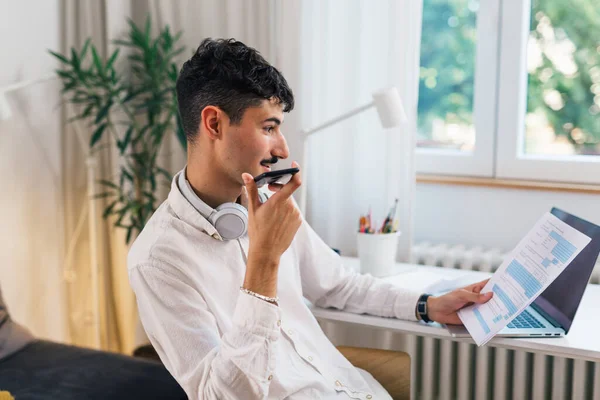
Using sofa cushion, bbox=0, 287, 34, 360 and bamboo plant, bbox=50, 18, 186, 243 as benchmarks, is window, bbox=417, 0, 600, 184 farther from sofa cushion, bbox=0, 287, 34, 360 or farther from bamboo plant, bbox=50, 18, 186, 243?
sofa cushion, bbox=0, 287, 34, 360

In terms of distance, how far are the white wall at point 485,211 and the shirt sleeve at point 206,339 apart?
1.25 metres

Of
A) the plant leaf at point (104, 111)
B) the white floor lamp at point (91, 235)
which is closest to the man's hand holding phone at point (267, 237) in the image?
the plant leaf at point (104, 111)

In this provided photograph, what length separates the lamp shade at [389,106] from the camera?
1.84 m

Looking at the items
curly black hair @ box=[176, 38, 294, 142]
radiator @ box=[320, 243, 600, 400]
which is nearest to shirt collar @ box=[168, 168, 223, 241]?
curly black hair @ box=[176, 38, 294, 142]

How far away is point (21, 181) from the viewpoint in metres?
2.59

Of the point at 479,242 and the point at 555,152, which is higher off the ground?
the point at 555,152

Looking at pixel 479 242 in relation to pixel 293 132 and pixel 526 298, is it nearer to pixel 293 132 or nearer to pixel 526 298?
A: pixel 293 132

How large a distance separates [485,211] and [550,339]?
0.88m

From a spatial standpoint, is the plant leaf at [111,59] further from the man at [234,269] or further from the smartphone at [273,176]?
the smartphone at [273,176]

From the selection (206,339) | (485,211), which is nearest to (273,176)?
(206,339)

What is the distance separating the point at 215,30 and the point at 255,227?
4.76 ft

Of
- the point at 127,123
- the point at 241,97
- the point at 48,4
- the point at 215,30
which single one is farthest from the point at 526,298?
the point at 48,4

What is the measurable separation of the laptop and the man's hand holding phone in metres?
0.49

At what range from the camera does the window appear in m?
2.20
